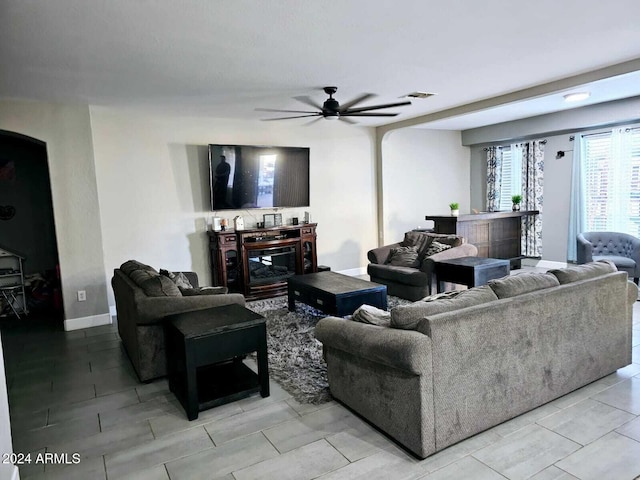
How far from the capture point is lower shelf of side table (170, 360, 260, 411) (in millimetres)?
2930

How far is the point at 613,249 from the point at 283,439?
6.12 meters

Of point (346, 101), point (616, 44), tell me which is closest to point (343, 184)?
point (346, 101)

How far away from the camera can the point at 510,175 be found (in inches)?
320

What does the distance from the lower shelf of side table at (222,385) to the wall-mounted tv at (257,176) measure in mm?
3093

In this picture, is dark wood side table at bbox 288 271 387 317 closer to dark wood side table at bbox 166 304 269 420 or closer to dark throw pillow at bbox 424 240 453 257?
dark wood side table at bbox 166 304 269 420

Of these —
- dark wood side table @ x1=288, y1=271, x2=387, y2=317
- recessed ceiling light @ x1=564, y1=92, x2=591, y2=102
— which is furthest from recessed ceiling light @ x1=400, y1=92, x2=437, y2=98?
dark wood side table @ x1=288, y1=271, x2=387, y2=317

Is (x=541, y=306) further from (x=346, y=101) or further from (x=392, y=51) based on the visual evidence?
(x=346, y=101)

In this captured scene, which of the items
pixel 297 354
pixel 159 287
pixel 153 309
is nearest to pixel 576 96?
pixel 297 354

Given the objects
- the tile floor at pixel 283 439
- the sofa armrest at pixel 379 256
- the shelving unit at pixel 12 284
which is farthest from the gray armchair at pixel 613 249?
the shelving unit at pixel 12 284

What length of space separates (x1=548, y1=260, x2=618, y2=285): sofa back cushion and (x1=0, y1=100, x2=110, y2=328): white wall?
4.88 m

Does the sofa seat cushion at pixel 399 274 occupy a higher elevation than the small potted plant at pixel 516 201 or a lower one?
lower

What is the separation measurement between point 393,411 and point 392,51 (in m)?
2.83

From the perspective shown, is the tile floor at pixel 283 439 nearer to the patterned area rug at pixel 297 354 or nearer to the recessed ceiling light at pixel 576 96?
the patterned area rug at pixel 297 354

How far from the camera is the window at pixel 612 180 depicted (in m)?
6.38
